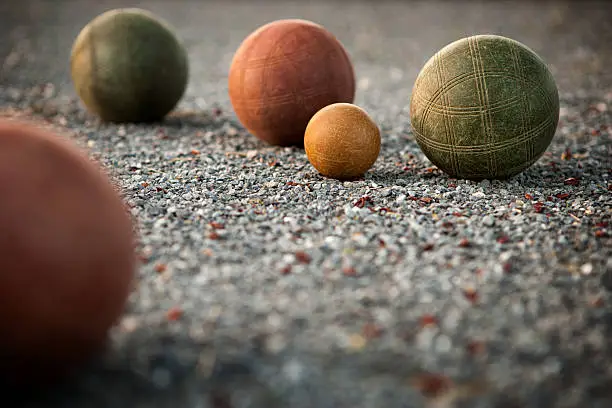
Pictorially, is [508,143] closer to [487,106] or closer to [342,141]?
[487,106]

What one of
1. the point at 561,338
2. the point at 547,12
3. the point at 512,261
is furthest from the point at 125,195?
the point at 547,12

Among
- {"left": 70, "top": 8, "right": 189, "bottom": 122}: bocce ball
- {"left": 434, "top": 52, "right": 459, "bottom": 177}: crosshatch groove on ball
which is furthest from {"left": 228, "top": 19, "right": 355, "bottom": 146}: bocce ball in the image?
{"left": 434, "top": 52, "right": 459, "bottom": 177}: crosshatch groove on ball

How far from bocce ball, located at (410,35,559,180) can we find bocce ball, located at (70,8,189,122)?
133 inches

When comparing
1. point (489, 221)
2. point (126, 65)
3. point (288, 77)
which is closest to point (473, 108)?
point (489, 221)

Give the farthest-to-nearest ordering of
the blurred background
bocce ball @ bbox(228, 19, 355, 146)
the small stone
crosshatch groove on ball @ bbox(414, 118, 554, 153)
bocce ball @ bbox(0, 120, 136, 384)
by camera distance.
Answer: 1. the blurred background
2. bocce ball @ bbox(228, 19, 355, 146)
3. crosshatch groove on ball @ bbox(414, 118, 554, 153)
4. the small stone
5. bocce ball @ bbox(0, 120, 136, 384)

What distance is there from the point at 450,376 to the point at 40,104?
7.46 metres

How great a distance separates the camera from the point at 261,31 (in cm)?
716

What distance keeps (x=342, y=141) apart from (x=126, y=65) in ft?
10.3

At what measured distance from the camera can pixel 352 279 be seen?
168 inches

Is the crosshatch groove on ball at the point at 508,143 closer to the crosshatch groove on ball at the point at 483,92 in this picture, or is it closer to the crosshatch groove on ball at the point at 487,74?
the crosshatch groove on ball at the point at 483,92

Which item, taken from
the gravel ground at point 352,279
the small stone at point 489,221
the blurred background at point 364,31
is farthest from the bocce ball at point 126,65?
the small stone at point 489,221

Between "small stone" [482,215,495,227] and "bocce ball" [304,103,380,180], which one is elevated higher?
Result: "bocce ball" [304,103,380,180]

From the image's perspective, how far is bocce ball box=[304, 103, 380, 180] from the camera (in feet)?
19.7

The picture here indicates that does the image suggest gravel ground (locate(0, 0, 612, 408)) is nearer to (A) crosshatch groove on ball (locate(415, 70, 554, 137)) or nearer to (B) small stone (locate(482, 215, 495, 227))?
(B) small stone (locate(482, 215, 495, 227))
